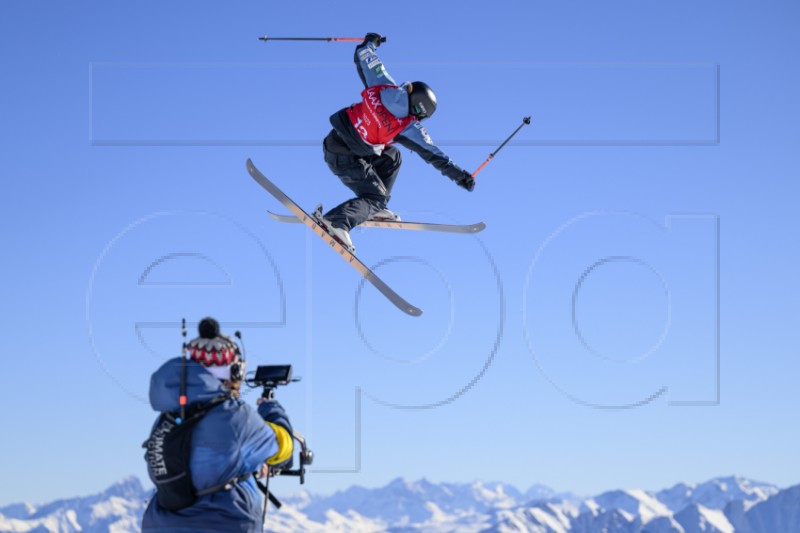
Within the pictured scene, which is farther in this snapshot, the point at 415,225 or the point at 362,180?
the point at 415,225

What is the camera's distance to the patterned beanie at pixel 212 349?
7.73 m

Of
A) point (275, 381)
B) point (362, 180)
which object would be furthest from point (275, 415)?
point (362, 180)

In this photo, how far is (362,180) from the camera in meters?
14.4

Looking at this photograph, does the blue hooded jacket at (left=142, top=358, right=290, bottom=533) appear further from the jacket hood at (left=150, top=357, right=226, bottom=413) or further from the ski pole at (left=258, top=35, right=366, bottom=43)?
the ski pole at (left=258, top=35, right=366, bottom=43)

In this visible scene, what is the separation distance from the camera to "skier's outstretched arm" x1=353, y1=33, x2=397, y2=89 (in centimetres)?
1297

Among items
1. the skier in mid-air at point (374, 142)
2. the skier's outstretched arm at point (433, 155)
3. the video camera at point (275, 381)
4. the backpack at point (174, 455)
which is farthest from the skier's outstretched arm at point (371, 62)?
the backpack at point (174, 455)

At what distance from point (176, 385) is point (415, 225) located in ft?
27.8

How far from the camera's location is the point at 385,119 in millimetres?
13352

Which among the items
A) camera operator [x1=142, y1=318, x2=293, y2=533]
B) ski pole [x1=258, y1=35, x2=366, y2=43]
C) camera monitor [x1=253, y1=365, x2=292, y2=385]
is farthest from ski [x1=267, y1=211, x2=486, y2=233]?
camera operator [x1=142, y1=318, x2=293, y2=533]

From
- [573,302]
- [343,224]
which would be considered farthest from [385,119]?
[573,302]

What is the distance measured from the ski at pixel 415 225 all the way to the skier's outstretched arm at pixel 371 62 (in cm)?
269

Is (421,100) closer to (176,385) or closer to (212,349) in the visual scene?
(212,349)

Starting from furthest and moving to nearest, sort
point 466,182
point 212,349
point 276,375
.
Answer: point 466,182 < point 276,375 < point 212,349

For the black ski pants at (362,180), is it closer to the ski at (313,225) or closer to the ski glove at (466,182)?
the ski at (313,225)
